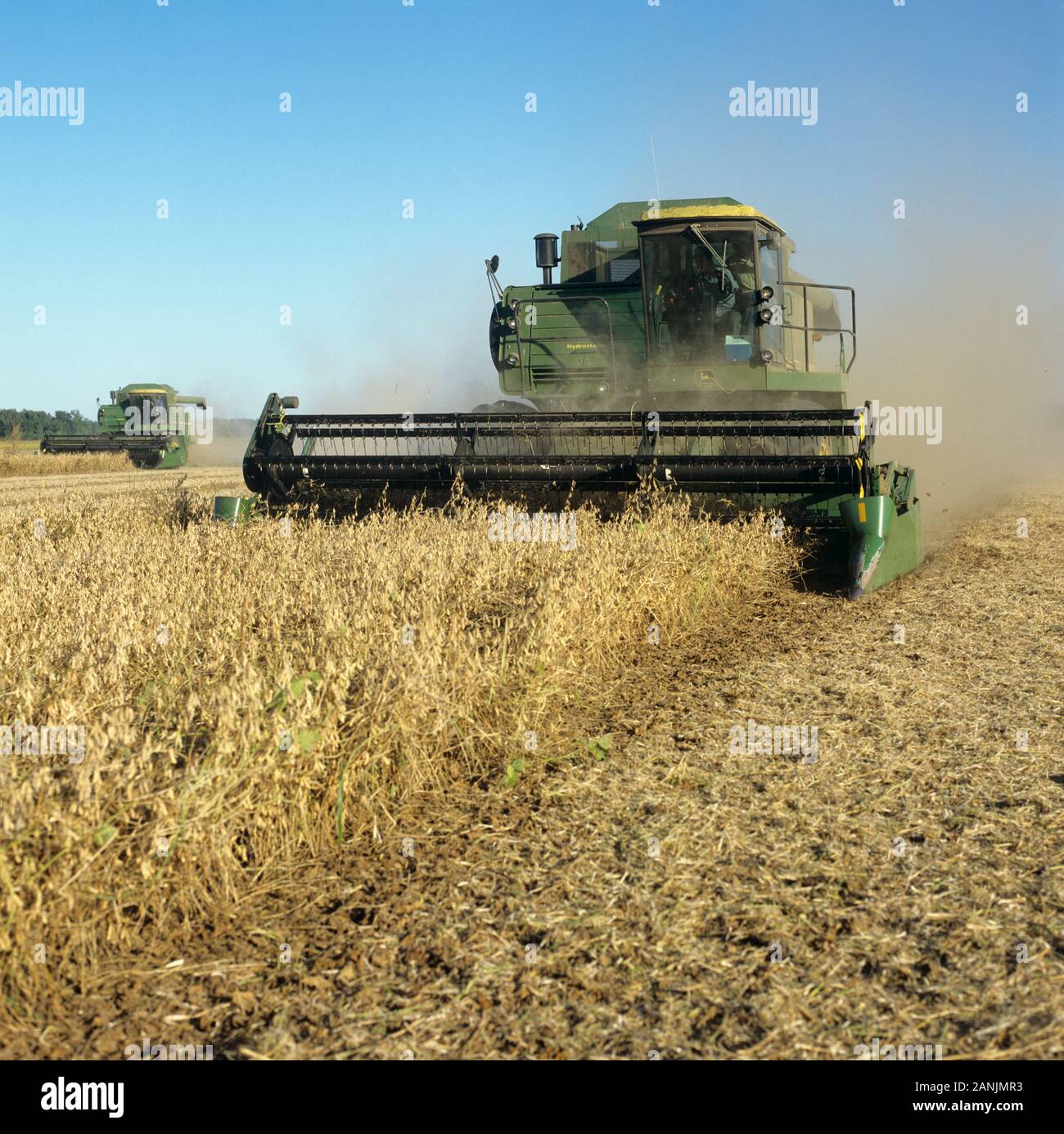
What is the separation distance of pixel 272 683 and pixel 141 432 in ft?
92.7

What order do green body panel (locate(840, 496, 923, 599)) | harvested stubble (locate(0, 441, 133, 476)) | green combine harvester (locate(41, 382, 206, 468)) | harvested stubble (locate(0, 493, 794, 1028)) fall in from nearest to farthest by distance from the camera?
harvested stubble (locate(0, 493, 794, 1028)), green body panel (locate(840, 496, 923, 599)), harvested stubble (locate(0, 441, 133, 476)), green combine harvester (locate(41, 382, 206, 468))

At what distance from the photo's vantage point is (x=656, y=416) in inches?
304

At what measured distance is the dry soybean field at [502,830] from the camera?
2.34m

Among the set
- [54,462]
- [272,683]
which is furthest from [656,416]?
[54,462]

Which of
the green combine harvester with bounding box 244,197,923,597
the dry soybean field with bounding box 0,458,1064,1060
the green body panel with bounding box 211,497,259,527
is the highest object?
the green combine harvester with bounding box 244,197,923,597

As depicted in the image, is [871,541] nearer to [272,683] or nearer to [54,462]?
[272,683]

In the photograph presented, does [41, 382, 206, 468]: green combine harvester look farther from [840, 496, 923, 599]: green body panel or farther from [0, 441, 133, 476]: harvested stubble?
[840, 496, 923, 599]: green body panel

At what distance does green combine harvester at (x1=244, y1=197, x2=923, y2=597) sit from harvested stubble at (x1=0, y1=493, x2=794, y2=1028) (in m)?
0.57

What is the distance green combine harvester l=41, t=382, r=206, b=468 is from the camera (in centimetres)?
2892

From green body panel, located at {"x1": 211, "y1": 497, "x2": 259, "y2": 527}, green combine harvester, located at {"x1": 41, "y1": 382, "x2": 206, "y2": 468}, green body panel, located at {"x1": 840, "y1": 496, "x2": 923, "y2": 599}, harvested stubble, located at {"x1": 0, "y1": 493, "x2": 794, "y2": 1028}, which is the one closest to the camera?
harvested stubble, located at {"x1": 0, "y1": 493, "x2": 794, "y2": 1028}

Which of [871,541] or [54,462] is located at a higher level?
[54,462]

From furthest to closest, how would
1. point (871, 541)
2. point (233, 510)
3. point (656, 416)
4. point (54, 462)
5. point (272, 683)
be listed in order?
point (54, 462) < point (233, 510) < point (656, 416) < point (871, 541) < point (272, 683)

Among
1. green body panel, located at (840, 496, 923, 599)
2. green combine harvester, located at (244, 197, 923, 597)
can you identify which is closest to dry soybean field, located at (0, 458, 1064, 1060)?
green body panel, located at (840, 496, 923, 599)

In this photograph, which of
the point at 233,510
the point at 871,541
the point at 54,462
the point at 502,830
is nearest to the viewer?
the point at 502,830
